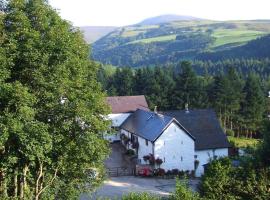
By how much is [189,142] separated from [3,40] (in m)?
25.3

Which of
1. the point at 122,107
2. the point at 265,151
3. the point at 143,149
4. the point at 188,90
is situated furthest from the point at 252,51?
the point at 265,151

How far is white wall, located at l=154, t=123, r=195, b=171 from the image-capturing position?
131ft

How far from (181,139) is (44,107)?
22.6 metres

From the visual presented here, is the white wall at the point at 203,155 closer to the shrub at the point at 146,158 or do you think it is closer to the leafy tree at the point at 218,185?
the shrub at the point at 146,158

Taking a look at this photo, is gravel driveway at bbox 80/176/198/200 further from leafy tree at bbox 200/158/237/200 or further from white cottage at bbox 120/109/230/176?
leafy tree at bbox 200/158/237/200

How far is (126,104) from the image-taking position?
54906 millimetres

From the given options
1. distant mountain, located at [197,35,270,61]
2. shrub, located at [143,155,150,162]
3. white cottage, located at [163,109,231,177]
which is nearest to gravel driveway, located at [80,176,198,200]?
shrub, located at [143,155,150,162]

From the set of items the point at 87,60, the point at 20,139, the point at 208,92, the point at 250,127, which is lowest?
the point at 250,127

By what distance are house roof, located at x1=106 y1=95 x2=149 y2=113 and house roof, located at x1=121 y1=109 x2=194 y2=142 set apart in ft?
11.2

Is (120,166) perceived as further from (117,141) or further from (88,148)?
(88,148)

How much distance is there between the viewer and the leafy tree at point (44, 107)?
1784 centimetres

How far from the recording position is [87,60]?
73.7 feet

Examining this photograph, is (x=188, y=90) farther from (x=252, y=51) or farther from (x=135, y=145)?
(x=252, y=51)

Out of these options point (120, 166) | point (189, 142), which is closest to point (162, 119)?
point (189, 142)
